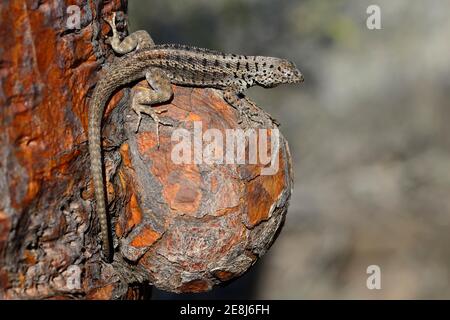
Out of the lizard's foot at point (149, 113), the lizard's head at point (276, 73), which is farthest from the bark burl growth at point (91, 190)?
the lizard's head at point (276, 73)

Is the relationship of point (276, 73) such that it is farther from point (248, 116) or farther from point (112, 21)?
point (112, 21)

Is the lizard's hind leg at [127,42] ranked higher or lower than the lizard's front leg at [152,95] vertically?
higher

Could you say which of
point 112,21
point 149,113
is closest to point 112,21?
point 112,21

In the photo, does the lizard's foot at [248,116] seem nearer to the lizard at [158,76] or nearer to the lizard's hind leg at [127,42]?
the lizard at [158,76]

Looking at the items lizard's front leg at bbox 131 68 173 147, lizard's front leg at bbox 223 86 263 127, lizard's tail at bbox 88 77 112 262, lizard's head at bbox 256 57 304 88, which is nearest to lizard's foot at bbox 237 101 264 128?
lizard's front leg at bbox 223 86 263 127

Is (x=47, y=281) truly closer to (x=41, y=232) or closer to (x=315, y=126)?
(x=41, y=232)

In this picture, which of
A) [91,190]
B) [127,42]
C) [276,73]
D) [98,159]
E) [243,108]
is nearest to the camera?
[98,159]

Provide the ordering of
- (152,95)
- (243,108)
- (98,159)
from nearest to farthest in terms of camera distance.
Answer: (98,159)
(152,95)
(243,108)
